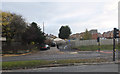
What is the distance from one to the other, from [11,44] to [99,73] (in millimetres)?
19659

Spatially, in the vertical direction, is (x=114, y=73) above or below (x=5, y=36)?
below

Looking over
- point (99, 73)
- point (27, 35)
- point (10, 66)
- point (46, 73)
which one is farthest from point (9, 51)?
point (99, 73)

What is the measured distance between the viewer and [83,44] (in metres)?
30.0

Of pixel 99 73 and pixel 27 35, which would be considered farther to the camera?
pixel 27 35

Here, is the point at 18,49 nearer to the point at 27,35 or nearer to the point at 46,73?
the point at 27,35

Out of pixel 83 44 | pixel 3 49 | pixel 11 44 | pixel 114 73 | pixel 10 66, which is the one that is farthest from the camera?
pixel 83 44

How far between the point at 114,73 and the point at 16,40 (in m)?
20.4

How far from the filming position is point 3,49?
20.1 meters

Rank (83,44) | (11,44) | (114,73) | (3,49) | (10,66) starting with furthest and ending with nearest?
(83,44)
(11,44)
(3,49)
(10,66)
(114,73)

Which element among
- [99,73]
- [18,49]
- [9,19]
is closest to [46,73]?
[99,73]

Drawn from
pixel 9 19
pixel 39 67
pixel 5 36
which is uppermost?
pixel 9 19

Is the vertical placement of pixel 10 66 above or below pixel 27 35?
below

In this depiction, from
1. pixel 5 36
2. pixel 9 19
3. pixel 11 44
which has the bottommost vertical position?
pixel 11 44

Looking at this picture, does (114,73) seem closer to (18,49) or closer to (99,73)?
(99,73)
